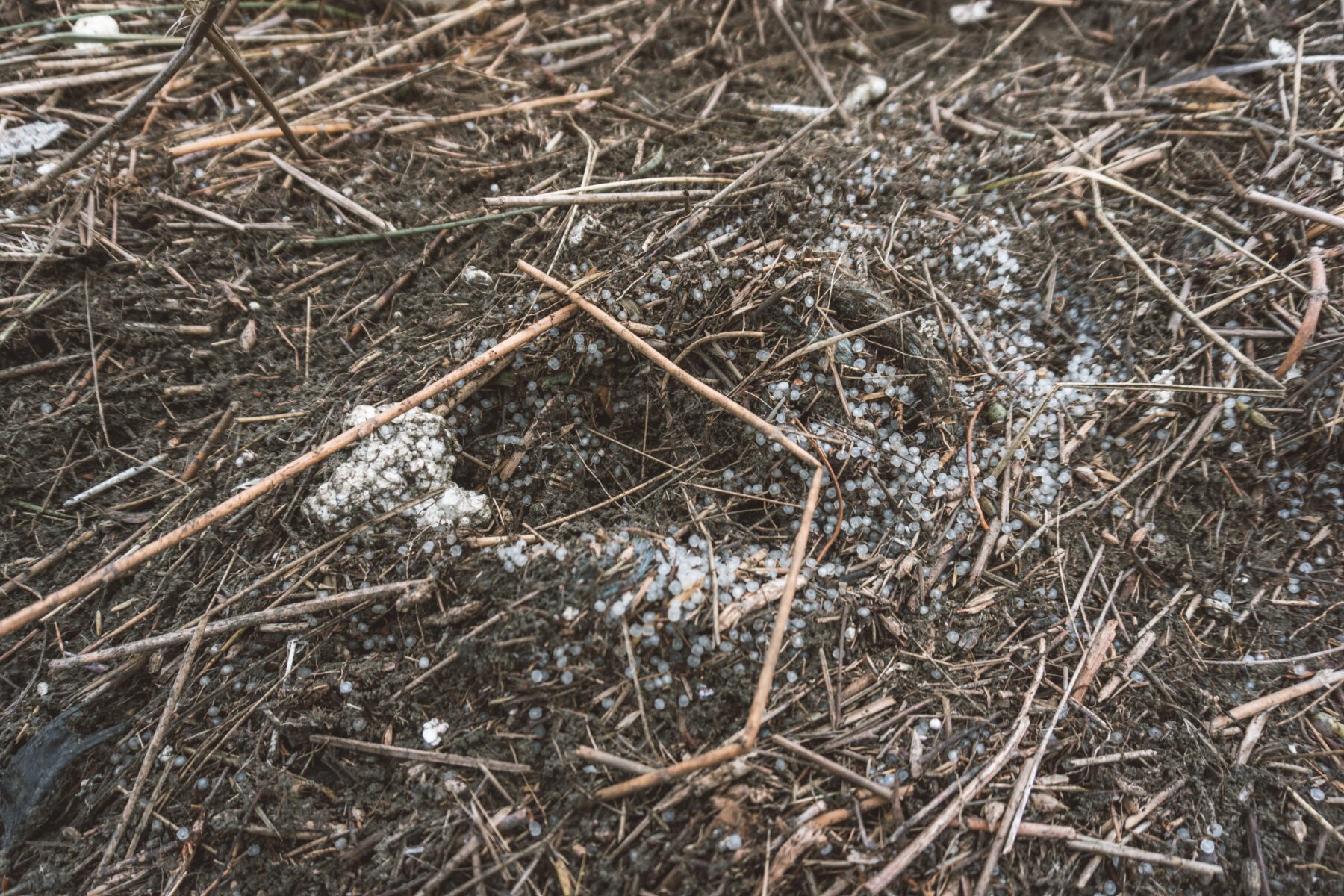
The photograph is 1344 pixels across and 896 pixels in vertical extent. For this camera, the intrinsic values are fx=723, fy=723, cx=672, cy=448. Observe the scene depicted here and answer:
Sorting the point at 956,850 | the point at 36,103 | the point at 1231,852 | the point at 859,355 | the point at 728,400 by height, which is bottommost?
the point at 1231,852

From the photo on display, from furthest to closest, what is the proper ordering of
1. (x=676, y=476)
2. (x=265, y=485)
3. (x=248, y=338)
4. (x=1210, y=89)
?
(x=1210, y=89)
(x=248, y=338)
(x=676, y=476)
(x=265, y=485)

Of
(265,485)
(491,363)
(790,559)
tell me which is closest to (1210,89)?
(790,559)

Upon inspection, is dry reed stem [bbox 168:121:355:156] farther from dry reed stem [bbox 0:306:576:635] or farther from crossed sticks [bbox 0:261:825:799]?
dry reed stem [bbox 0:306:576:635]

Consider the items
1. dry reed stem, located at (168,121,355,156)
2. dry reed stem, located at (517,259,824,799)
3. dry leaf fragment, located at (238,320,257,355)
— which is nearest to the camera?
dry reed stem, located at (517,259,824,799)

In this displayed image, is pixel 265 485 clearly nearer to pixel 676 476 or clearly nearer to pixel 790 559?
pixel 676 476

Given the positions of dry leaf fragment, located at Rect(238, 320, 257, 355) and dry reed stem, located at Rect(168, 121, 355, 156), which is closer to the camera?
dry leaf fragment, located at Rect(238, 320, 257, 355)

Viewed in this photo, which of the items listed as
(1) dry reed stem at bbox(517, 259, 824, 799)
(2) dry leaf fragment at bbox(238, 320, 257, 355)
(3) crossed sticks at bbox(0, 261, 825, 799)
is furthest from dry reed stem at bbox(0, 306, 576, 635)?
(2) dry leaf fragment at bbox(238, 320, 257, 355)

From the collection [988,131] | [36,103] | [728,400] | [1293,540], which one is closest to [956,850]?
[728,400]

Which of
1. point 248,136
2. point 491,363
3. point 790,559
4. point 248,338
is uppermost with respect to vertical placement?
point 248,136

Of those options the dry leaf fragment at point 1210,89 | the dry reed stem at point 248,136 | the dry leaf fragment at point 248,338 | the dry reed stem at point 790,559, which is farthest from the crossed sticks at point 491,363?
the dry leaf fragment at point 1210,89

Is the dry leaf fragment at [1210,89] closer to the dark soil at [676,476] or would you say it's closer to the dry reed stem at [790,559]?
the dark soil at [676,476]

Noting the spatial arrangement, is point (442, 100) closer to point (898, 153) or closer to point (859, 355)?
point (898, 153)
